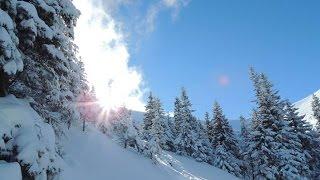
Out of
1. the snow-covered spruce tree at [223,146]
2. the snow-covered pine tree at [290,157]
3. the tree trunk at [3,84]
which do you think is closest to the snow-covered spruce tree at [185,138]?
the snow-covered spruce tree at [223,146]

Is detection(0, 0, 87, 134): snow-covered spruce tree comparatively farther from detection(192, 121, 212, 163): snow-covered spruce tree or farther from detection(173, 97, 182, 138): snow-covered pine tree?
detection(173, 97, 182, 138): snow-covered pine tree

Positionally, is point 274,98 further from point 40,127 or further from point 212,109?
point 40,127

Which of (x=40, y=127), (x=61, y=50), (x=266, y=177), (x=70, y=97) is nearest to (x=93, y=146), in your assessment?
(x=70, y=97)

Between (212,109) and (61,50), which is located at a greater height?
(212,109)

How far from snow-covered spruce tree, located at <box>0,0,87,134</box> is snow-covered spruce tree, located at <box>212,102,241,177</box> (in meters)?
48.4

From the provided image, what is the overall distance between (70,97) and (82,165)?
7.25m

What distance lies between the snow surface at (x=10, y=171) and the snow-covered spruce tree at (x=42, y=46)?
362 cm

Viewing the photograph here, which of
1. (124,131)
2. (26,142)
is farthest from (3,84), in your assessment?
(124,131)

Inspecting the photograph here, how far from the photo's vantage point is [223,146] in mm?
61688

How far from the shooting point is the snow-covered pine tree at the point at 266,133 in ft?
143

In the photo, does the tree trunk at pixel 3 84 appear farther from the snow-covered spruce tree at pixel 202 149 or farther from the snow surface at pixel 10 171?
the snow-covered spruce tree at pixel 202 149

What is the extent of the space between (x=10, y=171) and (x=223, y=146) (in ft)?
181

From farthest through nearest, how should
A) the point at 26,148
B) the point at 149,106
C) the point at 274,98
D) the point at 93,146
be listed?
the point at 149,106, the point at 274,98, the point at 93,146, the point at 26,148

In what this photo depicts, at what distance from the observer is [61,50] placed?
13.7 m
